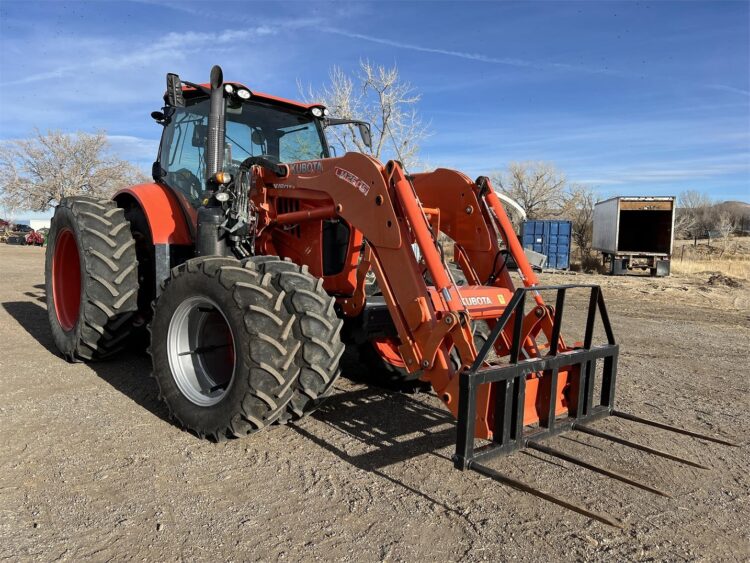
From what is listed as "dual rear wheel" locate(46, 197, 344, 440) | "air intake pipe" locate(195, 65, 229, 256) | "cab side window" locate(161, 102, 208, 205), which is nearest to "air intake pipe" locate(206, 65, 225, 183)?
"air intake pipe" locate(195, 65, 229, 256)

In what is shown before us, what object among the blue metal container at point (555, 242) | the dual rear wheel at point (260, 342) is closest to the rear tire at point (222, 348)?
the dual rear wheel at point (260, 342)

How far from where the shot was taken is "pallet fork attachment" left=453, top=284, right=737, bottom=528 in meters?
2.88

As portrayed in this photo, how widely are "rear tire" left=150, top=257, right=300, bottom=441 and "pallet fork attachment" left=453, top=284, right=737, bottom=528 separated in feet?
3.73

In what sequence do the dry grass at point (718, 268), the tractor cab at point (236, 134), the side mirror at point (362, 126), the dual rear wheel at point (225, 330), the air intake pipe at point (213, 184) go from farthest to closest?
the dry grass at point (718, 268) < the side mirror at point (362, 126) < the tractor cab at point (236, 134) < the air intake pipe at point (213, 184) < the dual rear wheel at point (225, 330)

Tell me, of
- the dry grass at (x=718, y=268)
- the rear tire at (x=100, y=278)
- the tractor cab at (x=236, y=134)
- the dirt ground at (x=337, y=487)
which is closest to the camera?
the dirt ground at (x=337, y=487)

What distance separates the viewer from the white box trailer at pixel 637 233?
775 inches

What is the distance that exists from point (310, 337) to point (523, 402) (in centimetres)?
132

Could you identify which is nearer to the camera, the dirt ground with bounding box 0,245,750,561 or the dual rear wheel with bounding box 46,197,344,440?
the dirt ground with bounding box 0,245,750,561

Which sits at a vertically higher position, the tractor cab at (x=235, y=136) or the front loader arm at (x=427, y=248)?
the tractor cab at (x=235, y=136)

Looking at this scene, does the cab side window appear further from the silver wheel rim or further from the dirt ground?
the dirt ground

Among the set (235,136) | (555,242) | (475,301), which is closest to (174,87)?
(235,136)

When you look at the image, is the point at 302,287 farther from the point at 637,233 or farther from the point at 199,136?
the point at 637,233

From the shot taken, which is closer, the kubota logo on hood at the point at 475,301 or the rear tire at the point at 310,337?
the rear tire at the point at 310,337

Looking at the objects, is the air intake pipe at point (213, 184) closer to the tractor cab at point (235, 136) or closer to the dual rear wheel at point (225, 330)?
the tractor cab at point (235, 136)
